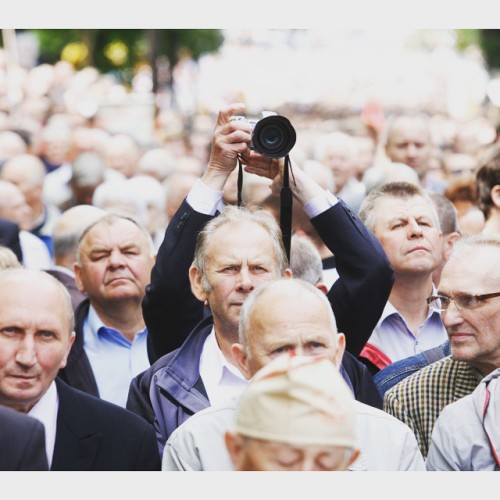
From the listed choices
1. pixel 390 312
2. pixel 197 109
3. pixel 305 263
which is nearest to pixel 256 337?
pixel 305 263

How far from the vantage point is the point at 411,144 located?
1020cm

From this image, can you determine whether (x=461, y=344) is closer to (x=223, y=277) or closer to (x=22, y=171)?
(x=223, y=277)

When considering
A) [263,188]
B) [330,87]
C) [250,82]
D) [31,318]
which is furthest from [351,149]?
[330,87]

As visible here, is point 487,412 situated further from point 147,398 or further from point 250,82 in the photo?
point 250,82

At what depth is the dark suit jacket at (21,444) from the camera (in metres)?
3.86

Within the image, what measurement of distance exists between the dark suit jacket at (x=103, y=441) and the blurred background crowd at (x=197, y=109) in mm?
2846

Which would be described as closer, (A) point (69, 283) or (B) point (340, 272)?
(B) point (340, 272)

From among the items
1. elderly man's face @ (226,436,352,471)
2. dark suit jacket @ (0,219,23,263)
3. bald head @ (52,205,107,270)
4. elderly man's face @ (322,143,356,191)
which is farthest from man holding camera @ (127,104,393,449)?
elderly man's face @ (322,143,356,191)

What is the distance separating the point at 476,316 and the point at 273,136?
103 centimetres

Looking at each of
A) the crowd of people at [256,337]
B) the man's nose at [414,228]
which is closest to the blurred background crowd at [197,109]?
the crowd of people at [256,337]

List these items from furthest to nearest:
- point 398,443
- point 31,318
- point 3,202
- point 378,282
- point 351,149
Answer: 1. point 351,149
2. point 3,202
3. point 378,282
4. point 31,318
5. point 398,443

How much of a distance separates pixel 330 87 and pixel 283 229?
112 feet

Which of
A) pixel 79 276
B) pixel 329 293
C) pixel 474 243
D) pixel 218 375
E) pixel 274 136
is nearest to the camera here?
pixel 218 375

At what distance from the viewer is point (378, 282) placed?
5098mm
